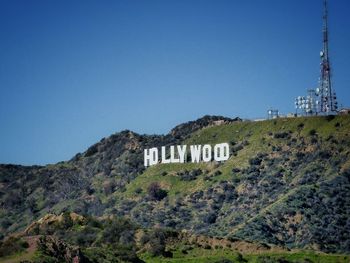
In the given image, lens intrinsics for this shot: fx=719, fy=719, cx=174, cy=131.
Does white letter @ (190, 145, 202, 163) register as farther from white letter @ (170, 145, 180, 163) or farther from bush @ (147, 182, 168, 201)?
bush @ (147, 182, 168, 201)

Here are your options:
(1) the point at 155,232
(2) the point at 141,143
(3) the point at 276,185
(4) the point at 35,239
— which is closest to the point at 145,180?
(2) the point at 141,143

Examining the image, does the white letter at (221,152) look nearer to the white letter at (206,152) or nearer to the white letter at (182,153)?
the white letter at (206,152)

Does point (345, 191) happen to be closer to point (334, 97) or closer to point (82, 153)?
point (334, 97)

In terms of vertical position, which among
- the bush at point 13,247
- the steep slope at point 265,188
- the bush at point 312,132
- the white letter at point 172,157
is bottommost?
the bush at point 13,247

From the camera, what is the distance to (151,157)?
147875mm

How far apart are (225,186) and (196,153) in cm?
1502

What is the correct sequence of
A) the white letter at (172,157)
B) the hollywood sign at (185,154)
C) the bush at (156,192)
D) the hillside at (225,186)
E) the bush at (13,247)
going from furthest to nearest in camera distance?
the white letter at (172,157) → the hollywood sign at (185,154) → the bush at (156,192) → the hillside at (225,186) → the bush at (13,247)

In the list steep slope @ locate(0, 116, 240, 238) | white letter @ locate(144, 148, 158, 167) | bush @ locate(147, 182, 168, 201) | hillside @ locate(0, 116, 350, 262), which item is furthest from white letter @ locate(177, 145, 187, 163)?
steep slope @ locate(0, 116, 240, 238)

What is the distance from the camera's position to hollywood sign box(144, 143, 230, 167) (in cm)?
13512

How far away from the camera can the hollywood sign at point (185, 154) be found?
135125 mm

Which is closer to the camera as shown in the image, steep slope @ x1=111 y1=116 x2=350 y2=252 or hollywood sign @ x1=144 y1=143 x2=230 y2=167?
steep slope @ x1=111 y1=116 x2=350 y2=252

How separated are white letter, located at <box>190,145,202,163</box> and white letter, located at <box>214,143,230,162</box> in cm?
355

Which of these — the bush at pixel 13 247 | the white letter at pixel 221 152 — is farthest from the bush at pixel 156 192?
the bush at pixel 13 247

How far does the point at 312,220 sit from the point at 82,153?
88.5 metres
